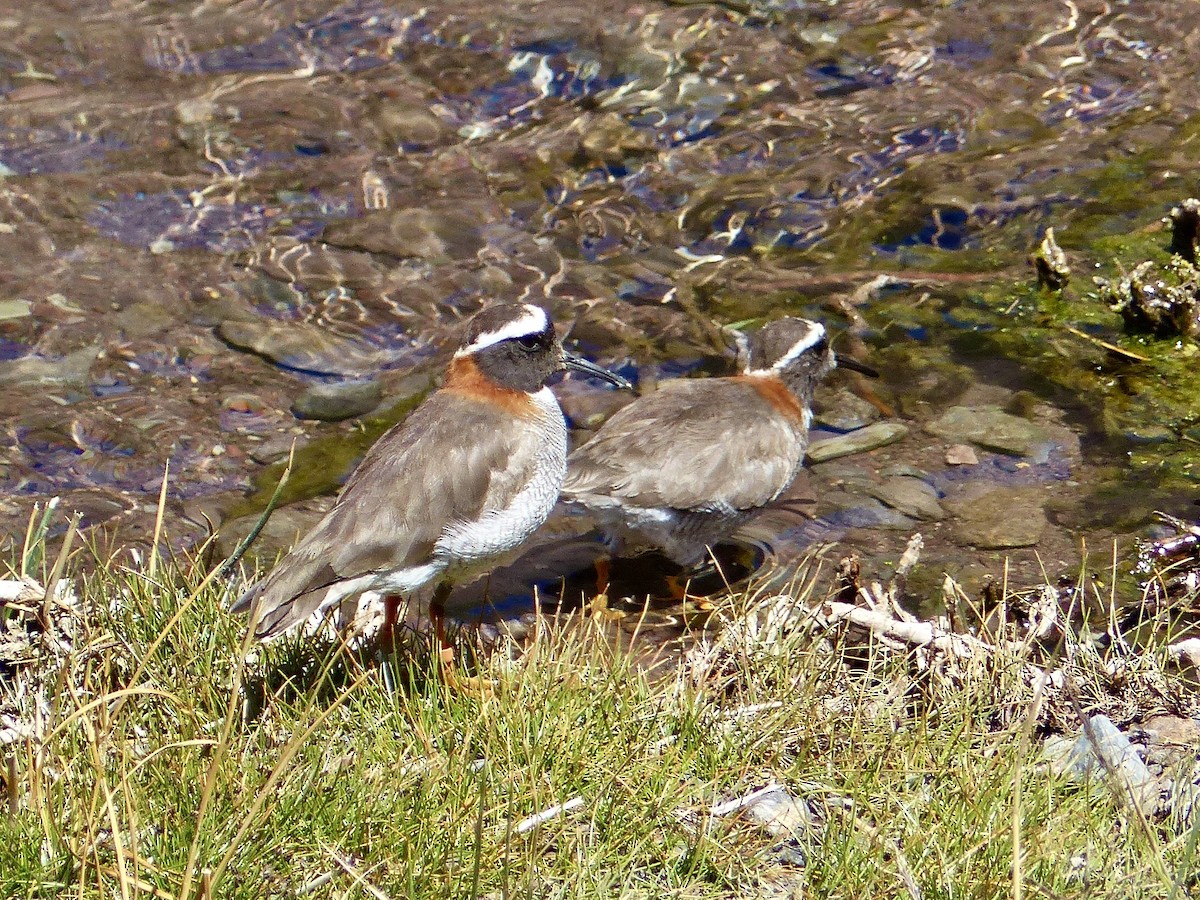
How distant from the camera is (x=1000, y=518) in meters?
8.12

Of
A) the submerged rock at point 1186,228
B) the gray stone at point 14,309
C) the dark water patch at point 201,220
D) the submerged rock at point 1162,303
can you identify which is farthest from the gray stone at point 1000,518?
Result: the gray stone at point 14,309

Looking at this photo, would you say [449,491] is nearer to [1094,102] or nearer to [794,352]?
[794,352]

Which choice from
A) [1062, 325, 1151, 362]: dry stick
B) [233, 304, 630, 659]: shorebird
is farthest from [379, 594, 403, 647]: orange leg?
[1062, 325, 1151, 362]: dry stick

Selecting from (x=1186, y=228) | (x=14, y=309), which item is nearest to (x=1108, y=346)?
(x=1186, y=228)

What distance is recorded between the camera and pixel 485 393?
7199mm

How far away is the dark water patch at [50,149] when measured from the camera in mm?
11078

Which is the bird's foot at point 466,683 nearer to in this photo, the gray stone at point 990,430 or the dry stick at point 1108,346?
the gray stone at point 990,430

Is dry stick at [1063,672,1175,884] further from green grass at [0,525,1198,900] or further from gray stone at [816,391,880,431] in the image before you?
gray stone at [816,391,880,431]

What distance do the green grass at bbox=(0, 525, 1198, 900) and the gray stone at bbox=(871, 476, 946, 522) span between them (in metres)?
2.65

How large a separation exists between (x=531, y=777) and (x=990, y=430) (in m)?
5.18

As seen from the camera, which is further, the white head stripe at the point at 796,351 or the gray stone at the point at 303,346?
the gray stone at the point at 303,346

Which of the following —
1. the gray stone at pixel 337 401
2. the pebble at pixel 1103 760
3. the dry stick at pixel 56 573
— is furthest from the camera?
the gray stone at pixel 337 401

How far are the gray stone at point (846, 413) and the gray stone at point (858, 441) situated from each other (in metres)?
0.09

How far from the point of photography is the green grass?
4082mm
